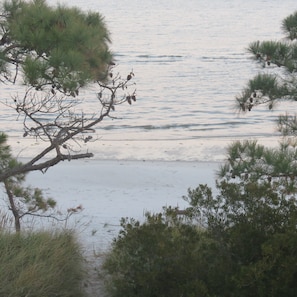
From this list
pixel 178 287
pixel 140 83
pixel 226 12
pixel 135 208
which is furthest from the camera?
pixel 226 12

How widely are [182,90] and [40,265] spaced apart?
18767 mm

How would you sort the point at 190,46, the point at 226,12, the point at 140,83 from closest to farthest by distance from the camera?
1. the point at 140,83
2. the point at 190,46
3. the point at 226,12

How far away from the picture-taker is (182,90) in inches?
970

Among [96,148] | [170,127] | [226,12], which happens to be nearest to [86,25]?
[96,148]

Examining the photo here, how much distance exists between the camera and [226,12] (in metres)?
58.0

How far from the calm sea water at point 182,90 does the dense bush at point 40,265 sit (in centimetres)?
189

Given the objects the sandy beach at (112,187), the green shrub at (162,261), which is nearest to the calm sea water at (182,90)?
the sandy beach at (112,187)

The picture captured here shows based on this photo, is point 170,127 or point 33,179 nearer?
point 33,179

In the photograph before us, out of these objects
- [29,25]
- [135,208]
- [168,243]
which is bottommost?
[135,208]

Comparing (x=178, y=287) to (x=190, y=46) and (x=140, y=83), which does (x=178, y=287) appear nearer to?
(x=140, y=83)

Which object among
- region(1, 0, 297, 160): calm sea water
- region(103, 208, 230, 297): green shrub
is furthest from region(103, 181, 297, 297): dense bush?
region(1, 0, 297, 160): calm sea water

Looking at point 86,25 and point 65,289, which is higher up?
point 86,25

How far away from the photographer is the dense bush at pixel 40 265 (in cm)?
596

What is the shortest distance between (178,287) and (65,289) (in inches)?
49.4
